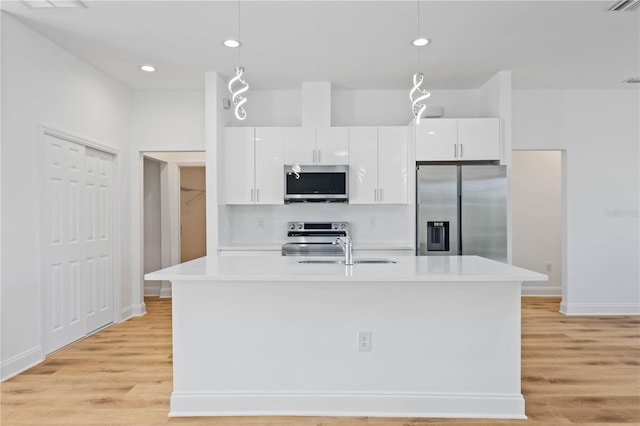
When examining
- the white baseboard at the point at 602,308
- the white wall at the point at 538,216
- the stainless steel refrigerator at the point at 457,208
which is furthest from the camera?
the white wall at the point at 538,216

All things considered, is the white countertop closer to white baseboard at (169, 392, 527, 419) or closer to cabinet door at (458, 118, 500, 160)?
white baseboard at (169, 392, 527, 419)

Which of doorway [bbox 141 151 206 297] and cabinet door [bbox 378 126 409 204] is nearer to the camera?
cabinet door [bbox 378 126 409 204]

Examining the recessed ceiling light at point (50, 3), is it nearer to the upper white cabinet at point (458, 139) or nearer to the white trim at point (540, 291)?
the upper white cabinet at point (458, 139)

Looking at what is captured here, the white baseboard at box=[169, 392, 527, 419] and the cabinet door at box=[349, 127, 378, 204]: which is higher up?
the cabinet door at box=[349, 127, 378, 204]

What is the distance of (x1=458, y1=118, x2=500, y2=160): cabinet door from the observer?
4.48 metres

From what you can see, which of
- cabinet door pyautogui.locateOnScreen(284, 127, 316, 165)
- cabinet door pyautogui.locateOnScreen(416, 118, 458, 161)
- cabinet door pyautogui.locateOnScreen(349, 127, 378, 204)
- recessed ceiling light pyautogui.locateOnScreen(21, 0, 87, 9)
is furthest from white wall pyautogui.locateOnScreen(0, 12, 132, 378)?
cabinet door pyautogui.locateOnScreen(416, 118, 458, 161)

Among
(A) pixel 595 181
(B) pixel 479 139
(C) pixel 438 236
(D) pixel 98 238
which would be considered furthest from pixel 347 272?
(A) pixel 595 181

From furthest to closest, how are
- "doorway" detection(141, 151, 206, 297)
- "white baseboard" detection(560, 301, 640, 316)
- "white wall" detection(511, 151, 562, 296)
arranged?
"doorway" detection(141, 151, 206, 297) < "white wall" detection(511, 151, 562, 296) < "white baseboard" detection(560, 301, 640, 316)

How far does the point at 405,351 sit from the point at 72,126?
358 centimetres

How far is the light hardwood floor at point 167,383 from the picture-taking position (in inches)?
97.5

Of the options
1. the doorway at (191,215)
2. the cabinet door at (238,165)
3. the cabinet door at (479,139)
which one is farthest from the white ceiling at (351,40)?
the doorway at (191,215)

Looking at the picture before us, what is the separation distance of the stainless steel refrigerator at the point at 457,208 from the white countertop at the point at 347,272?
1.67 metres

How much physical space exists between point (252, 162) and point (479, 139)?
246cm

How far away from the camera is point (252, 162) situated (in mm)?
4770
